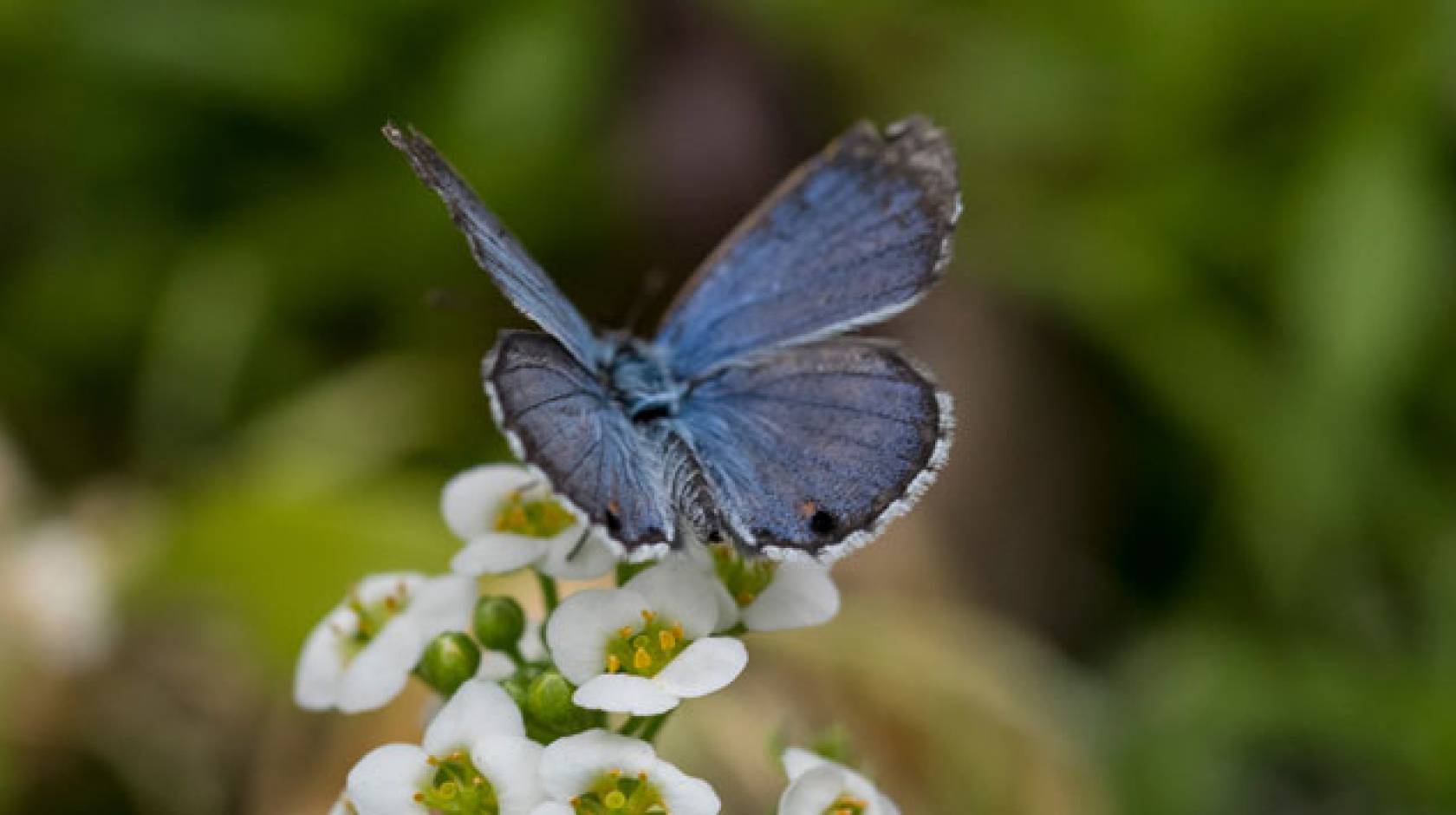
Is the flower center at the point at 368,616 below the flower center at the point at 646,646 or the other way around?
the other way around

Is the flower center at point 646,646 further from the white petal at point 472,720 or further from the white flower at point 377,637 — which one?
the white flower at point 377,637

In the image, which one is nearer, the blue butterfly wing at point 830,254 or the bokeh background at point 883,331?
the blue butterfly wing at point 830,254

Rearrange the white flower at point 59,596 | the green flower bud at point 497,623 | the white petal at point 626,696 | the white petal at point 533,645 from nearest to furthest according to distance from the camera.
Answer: the white petal at point 626,696 < the green flower bud at point 497,623 < the white petal at point 533,645 < the white flower at point 59,596

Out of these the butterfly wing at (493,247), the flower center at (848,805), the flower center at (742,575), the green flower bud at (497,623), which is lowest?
the flower center at (848,805)

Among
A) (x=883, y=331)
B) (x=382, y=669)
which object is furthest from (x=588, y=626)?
(x=883, y=331)

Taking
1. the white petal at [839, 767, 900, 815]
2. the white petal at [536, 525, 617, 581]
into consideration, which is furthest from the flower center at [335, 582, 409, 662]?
the white petal at [839, 767, 900, 815]

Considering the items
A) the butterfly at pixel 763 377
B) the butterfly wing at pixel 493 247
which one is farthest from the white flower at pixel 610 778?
the butterfly wing at pixel 493 247

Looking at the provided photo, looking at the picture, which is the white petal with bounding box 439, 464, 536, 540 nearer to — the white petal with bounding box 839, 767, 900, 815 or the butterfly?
the butterfly

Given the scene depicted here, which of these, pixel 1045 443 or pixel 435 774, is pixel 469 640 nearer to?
pixel 435 774
